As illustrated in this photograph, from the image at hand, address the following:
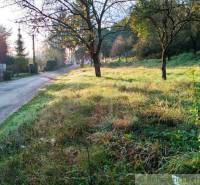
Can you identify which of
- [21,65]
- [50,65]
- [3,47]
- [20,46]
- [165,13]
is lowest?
[50,65]

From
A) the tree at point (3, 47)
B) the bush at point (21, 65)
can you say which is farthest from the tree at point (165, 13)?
the bush at point (21, 65)

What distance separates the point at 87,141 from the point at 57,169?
1326 mm

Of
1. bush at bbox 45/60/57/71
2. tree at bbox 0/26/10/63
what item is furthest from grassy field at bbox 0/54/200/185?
bush at bbox 45/60/57/71

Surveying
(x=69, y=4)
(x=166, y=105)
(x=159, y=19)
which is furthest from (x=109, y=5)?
(x=166, y=105)

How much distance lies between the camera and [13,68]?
5528 cm

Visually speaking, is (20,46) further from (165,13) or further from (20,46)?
(165,13)

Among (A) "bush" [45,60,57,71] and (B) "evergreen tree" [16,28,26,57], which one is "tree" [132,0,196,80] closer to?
(B) "evergreen tree" [16,28,26,57]

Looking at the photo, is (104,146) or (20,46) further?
(20,46)

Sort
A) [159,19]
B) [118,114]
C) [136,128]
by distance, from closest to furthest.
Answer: [136,128] → [118,114] → [159,19]

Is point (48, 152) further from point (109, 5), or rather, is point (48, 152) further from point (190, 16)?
point (109, 5)

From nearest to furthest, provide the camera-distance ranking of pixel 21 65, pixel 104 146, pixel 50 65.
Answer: pixel 104 146, pixel 21 65, pixel 50 65

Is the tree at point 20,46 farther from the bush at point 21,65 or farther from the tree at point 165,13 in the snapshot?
the tree at point 165,13

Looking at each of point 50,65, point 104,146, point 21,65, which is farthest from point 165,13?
point 50,65

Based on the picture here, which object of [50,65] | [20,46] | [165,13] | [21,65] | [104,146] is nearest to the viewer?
[104,146]
